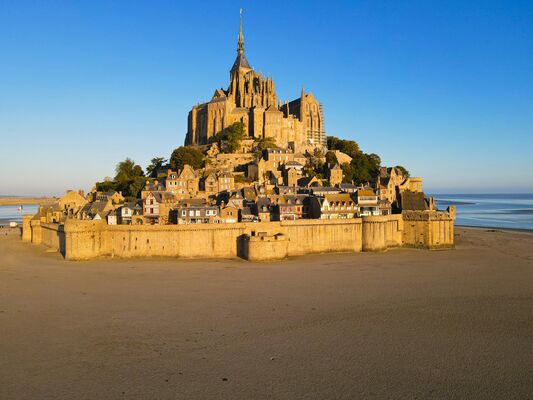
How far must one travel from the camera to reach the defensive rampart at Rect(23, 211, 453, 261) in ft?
104

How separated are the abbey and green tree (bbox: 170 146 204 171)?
40.8ft

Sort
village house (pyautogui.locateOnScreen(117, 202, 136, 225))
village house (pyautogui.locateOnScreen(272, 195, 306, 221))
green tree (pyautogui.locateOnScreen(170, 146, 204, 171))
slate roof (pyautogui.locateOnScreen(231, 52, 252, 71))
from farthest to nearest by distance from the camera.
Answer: slate roof (pyautogui.locateOnScreen(231, 52, 252, 71)), green tree (pyautogui.locateOnScreen(170, 146, 204, 171)), village house (pyautogui.locateOnScreen(272, 195, 306, 221)), village house (pyautogui.locateOnScreen(117, 202, 136, 225))

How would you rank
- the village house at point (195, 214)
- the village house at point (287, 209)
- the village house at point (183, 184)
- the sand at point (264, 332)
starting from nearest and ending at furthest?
the sand at point (264, 332), the village house at point (195, 214), the village house at point (287, 209), the village house at point (183, 184)

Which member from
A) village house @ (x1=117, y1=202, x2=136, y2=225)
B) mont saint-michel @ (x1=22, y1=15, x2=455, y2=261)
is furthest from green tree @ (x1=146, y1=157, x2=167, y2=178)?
village house @ (x1=117, y1=202, x2=136, y2=225)

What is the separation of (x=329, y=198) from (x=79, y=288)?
22.6 metres

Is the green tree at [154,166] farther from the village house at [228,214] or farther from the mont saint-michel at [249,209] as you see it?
the village house at [228,214]

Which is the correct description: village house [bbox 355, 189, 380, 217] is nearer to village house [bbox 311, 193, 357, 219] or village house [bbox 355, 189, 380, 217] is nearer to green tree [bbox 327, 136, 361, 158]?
village house [bbox 311, 193, 357, 219]

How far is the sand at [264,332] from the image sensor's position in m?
12.7

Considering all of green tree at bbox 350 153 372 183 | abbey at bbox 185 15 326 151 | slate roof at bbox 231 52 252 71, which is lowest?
green tree at bbox 350 153 372 183

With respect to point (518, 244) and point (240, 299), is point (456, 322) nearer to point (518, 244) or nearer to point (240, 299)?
point (240, 299)

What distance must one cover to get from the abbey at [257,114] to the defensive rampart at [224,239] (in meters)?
32.1

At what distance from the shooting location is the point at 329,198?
124 feet

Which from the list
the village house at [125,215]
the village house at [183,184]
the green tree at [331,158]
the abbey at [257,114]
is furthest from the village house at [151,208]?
the abbey at [257,114]

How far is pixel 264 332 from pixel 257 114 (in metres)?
55.4
